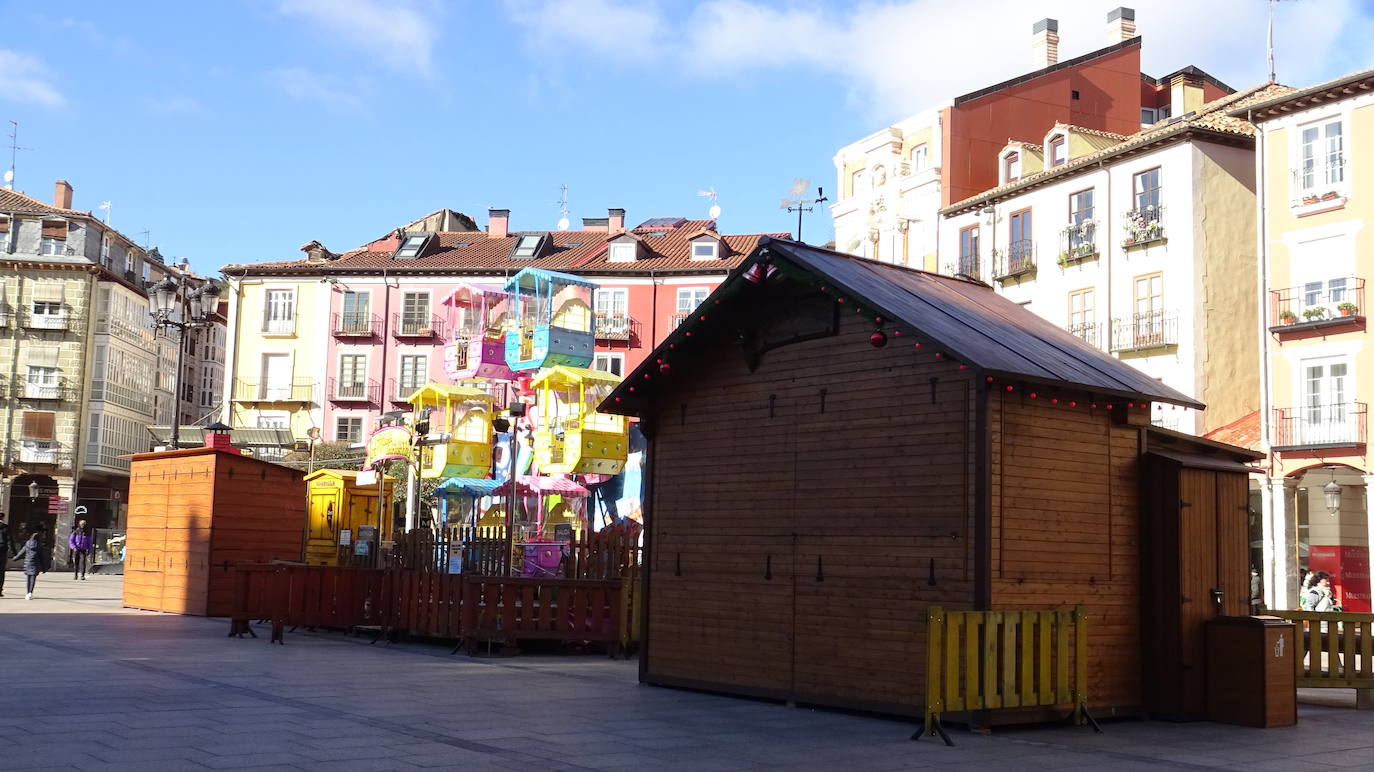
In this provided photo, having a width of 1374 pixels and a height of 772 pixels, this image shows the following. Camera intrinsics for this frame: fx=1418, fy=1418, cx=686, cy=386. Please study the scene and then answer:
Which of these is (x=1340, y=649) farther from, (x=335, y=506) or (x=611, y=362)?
(x=611, y=362)

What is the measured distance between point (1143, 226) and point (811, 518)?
89.6ft

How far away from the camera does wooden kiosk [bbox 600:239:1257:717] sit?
13180mm

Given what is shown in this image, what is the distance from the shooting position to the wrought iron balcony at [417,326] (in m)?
60.9

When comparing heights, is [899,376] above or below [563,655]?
above

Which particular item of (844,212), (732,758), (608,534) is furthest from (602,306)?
(732,758)

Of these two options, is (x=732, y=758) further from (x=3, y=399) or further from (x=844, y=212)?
(x=3, y=399)

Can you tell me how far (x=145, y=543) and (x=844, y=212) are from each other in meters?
29.1

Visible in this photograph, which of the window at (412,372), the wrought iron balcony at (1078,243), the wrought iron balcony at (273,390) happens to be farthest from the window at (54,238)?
the wrought iron balcony at (1078,243)

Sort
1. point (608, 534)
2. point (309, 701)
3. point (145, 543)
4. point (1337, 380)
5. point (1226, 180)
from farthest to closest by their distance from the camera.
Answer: point (1226, 180) → point (1337, 380) → point (145, 543) → point (608, 534) → point (309, 701)

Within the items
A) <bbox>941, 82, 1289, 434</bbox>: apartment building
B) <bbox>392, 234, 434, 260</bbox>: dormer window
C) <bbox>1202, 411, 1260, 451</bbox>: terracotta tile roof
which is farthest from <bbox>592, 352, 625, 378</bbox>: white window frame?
<bbox>1202, 411, 1260, 451</bbox>: terracotta tile roof

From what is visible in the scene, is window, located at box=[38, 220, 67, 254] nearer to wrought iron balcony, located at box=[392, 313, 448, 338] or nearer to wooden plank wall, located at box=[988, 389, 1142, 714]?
wrought iron balcony, located at box=[392, 313, 448, 338]

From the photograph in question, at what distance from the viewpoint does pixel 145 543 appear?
1120 inches

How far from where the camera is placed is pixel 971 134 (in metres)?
46.0

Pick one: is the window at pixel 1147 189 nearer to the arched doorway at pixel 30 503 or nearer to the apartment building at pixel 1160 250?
the apartment building at pixel 1160 250
